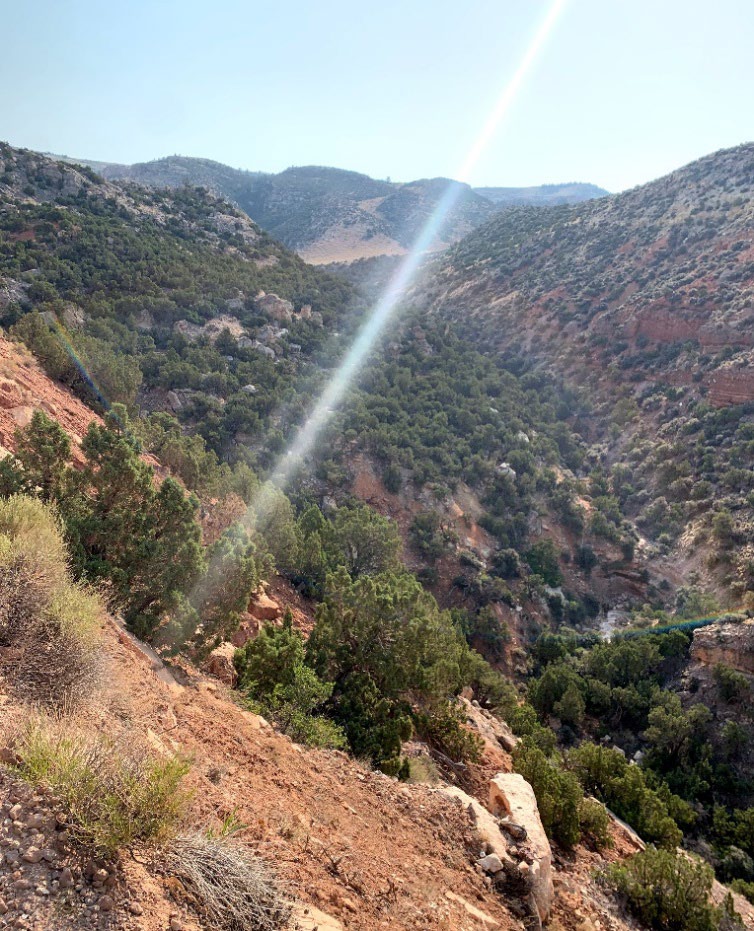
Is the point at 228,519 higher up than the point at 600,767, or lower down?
higher up

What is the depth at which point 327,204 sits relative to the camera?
100125 millimetres

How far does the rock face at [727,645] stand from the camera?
1755 cm

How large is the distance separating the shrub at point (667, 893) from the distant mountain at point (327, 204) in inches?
3388

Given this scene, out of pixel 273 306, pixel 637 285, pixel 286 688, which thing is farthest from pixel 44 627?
pixel 637 285

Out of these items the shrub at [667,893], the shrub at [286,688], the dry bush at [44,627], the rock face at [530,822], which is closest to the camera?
the dry bush at [44,627]

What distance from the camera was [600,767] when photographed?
11.6 m

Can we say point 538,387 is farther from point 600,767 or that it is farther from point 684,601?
point 600,767

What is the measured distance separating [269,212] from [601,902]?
112 metres

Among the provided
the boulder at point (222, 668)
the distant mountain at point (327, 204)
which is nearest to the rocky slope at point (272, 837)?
the boulder at point (222, 668)

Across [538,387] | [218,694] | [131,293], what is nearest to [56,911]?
[218,694]

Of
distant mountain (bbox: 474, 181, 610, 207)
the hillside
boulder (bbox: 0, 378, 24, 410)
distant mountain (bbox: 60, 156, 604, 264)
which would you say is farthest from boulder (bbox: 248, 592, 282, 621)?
distant mountain (bbox: 474, 181, 610, 207)

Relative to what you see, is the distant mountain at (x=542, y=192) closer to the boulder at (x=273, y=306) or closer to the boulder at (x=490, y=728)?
the boulder at (x=273, y=306)

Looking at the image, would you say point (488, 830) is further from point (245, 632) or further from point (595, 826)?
point (245, 632)

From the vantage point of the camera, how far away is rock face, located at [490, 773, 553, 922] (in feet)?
18.4
